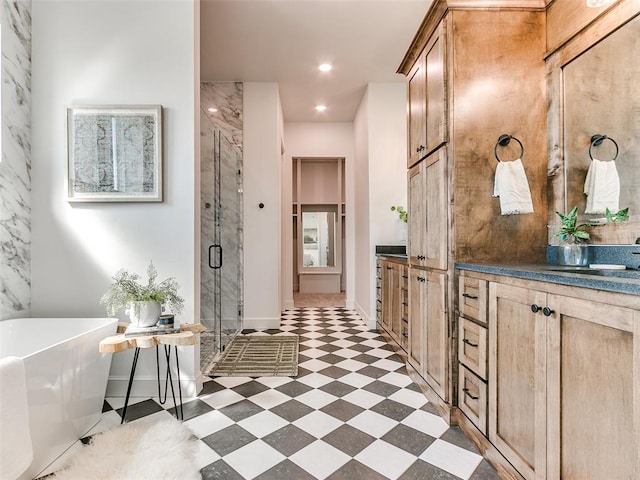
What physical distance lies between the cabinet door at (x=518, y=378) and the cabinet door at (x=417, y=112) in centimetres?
125

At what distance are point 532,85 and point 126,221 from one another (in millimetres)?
2740

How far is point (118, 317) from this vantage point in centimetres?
235

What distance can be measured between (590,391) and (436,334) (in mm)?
1095

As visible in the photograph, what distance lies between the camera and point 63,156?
2.31 m

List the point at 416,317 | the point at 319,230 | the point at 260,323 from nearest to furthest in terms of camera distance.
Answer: the point at 416,317
the point at 260,323
the point at 319,230

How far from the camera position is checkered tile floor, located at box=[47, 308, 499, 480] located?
1.54 m

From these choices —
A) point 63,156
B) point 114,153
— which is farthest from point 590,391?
point 63,156

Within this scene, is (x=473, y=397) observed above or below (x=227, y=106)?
below

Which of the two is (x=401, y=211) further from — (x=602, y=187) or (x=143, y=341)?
(x=143, y=341)

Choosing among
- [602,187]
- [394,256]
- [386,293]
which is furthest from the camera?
[386,293]

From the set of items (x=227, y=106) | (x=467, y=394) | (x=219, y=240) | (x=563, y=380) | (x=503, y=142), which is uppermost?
(x=227, y=106)

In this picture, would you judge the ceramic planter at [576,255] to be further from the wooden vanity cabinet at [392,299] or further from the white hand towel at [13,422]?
the white hand towel at [13,422]

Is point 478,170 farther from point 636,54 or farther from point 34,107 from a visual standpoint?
point 34,107

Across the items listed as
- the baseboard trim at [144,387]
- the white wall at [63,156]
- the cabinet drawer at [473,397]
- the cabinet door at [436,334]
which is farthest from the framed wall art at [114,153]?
the cabinet drawer at [473,397]
